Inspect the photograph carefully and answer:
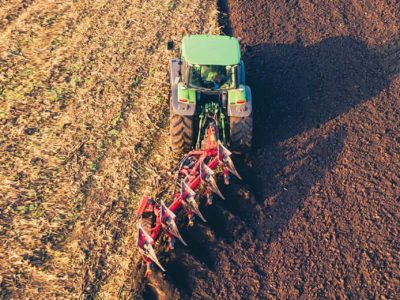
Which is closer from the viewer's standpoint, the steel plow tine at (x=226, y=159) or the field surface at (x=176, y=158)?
the field surface at (x=176, y=158)

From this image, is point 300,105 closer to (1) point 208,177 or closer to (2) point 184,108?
(2) point 184,108

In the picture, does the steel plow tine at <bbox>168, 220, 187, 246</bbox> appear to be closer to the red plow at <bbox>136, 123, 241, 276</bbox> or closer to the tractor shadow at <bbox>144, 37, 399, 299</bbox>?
the red plow at <bbox>136, 123, 241, 276</bbox>

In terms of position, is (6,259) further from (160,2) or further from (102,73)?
(160,2)

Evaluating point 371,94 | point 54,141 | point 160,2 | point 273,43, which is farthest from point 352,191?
point 160,2

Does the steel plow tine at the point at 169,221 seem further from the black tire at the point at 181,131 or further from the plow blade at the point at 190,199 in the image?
the black tire at the point at 181,131

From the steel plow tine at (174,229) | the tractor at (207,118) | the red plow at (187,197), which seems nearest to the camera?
the red plow at (187,197)

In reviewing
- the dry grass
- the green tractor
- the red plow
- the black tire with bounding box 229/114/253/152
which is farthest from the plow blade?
the black tire with bounding box 229/114/253/152

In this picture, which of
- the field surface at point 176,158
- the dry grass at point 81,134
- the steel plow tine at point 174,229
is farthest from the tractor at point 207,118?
the dry grass at point 81,134
